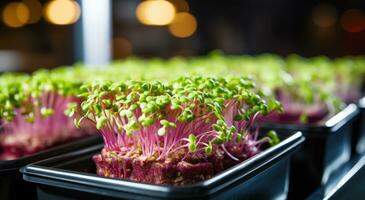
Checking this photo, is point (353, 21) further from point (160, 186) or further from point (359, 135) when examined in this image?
point (160, 186)

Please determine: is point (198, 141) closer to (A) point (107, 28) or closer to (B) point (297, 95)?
(B) point (297, 95)

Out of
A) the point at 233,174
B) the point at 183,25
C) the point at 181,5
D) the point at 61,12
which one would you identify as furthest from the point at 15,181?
the point at 183,25

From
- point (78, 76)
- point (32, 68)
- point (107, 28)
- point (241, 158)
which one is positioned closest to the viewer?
point (241, 158)

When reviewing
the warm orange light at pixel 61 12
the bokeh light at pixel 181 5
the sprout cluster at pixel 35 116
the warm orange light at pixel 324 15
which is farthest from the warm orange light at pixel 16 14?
the sprout cluster at pixel 35 116

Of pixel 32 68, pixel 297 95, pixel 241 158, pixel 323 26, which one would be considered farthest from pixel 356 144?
pixel 323 26

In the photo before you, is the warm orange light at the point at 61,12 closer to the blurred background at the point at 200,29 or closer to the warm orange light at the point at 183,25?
the blurred background at the point at 200,29

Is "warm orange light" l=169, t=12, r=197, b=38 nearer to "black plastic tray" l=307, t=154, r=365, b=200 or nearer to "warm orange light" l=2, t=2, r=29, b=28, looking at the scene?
"warm orange light" l=2, t=2, r=29, b=28
